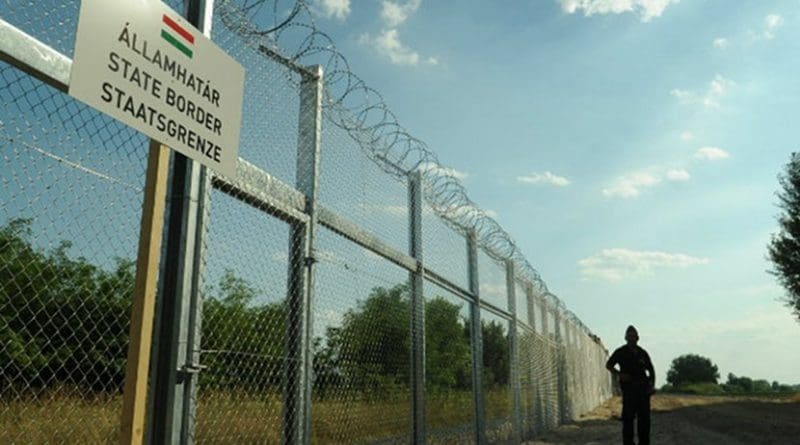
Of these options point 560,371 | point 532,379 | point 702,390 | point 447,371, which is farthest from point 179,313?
point 702,390

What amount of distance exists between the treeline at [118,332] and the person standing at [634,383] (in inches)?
179

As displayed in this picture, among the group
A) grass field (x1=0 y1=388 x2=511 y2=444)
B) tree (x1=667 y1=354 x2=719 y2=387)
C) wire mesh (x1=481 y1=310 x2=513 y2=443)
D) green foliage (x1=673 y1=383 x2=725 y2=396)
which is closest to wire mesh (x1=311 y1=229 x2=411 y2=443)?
grass field (x1=0 y1=388 x2=511 y2=444)

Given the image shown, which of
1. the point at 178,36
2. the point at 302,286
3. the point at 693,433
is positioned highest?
the point at 178,36

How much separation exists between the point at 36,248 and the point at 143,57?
0.67 meters

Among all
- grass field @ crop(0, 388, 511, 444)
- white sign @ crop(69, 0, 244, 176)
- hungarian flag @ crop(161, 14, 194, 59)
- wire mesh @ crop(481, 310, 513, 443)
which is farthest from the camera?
wire mesh @ crop(481, 310, 513, 443)

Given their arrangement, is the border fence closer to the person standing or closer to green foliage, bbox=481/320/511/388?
green foliage, bbox=481/320/511/388

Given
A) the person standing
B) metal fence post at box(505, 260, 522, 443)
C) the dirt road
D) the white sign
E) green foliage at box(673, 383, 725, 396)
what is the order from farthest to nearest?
green foliage at box(673, 383, 725, 396), the dirt road, metal fence post at box(505, 260, 522, 443), the person standing, the white sign

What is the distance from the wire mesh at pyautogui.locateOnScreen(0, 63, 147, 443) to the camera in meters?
2.15

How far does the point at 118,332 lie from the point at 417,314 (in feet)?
11.1

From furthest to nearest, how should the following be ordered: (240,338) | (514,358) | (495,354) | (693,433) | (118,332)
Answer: (693,433)
(514,358)
(495,354)
(240,338)
(118,332)

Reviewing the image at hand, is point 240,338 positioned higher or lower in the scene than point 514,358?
lower

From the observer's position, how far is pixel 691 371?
340 ft

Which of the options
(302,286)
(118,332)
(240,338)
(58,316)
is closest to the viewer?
(58,316)

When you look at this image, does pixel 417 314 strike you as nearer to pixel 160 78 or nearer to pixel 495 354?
pixel 495 354
